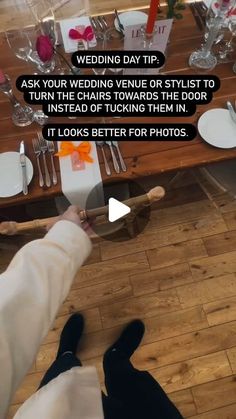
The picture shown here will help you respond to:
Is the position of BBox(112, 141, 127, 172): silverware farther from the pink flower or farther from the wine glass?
the wine glass

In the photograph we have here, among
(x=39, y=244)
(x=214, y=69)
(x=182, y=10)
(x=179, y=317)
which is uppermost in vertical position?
(x=182, y=10)

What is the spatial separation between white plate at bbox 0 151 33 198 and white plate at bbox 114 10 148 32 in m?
0.61

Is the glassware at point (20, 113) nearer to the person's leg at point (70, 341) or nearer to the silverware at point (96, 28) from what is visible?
the silverware at point (96, 28)

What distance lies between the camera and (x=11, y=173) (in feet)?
3.07

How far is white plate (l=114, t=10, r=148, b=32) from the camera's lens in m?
1.17

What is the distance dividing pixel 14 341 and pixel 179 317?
3.08 ft

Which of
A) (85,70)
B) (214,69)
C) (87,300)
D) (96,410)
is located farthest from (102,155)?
(87,300)

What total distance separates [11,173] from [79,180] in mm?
→ 191

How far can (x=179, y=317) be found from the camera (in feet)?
4.73

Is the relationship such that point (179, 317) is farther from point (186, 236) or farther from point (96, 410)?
point (96, 410)

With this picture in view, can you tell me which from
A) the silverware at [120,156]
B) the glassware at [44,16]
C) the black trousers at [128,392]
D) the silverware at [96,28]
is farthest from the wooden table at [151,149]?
the black trousers at [128,392]

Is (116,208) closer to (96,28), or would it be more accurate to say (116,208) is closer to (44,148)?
(44,148)

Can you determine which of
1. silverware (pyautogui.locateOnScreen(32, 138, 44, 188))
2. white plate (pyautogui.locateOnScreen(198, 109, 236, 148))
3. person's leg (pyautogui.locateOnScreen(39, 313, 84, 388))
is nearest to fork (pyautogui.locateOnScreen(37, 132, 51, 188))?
silverware (pyautogui.locateOnScreen(32, 138, 44, 188))

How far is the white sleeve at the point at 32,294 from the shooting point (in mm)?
642
